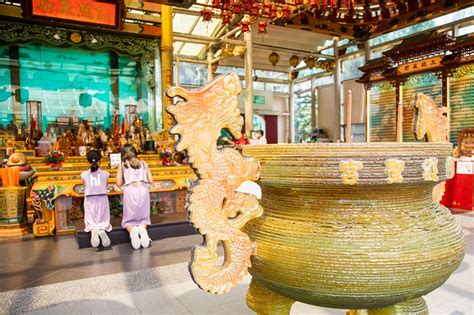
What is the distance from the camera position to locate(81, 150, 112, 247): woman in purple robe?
3.81 meters

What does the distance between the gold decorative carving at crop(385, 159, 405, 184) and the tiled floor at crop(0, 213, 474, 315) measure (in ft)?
4.52

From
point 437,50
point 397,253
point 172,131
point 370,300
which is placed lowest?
point 370,300

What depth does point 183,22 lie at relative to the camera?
1180cm

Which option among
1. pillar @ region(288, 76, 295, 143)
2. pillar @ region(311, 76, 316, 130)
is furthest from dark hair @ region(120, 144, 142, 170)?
pillar @ region(288, 76, 295, 143)

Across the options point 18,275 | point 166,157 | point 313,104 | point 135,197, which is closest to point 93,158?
point 135,197

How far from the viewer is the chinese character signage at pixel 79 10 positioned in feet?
21.6

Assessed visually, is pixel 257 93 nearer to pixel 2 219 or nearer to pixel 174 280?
pixel 2 219

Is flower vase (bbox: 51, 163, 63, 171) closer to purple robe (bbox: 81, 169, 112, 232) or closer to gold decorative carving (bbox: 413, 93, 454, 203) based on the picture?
purple robe (bbox: 81, 169, 112, 232)

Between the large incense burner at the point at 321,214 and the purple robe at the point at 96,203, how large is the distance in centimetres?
347

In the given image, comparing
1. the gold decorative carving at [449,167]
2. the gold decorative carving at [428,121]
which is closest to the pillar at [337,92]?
the gold decorative carving at [428,121]

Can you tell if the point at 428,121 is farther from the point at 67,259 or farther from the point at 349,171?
the point at 67,259

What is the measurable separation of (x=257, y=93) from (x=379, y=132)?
769cm

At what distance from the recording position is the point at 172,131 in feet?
2.46

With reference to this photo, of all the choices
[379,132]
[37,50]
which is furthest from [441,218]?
[37,50]
